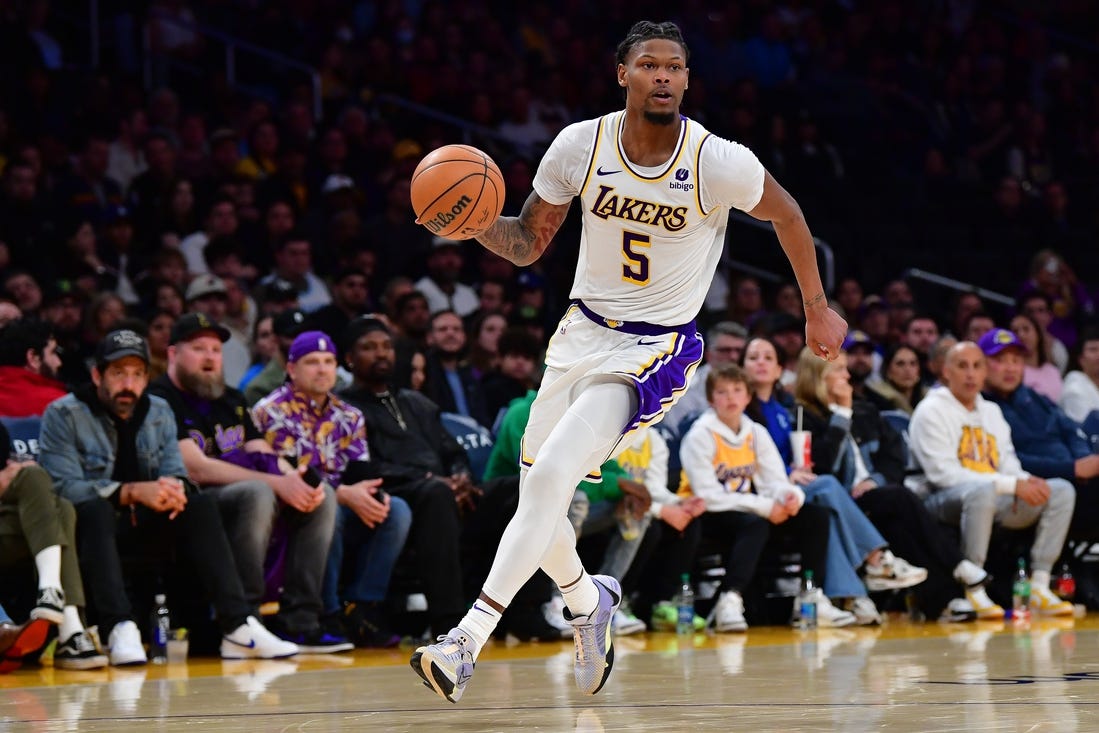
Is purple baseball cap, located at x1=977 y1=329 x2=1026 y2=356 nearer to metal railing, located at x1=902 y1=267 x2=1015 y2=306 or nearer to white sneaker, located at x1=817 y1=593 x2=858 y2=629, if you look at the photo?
white sneaker, located at x1=817 y1=593 x2=858 y2=629

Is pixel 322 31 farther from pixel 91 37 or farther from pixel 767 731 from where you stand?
pixel 767 731

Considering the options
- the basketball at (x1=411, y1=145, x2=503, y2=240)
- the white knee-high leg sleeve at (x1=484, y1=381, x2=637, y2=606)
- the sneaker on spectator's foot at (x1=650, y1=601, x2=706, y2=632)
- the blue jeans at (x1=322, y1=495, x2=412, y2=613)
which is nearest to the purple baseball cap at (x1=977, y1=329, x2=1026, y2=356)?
the sneaker on spectator's foot at (x1=650, y1=601, x2=706, y2=632)

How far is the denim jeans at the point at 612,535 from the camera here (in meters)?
8.93

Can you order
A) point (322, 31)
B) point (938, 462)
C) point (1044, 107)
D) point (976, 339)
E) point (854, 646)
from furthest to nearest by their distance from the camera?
point (1044, 107) → point (322, 31) → point (976, 339) → point (938, 462) → point (854, 646)

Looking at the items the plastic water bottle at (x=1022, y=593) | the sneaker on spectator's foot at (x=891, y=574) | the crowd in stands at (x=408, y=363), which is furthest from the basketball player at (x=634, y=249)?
the plastic water bottle at (x=1022, y=593)

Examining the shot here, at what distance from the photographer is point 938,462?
10.2m

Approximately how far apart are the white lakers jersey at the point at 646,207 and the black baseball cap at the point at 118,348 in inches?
109

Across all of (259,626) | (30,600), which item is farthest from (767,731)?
(30,600)

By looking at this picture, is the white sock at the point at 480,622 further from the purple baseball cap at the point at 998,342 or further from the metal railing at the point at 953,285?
the metal railing at the point at 953,285

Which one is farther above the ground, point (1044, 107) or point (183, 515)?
point (1044, 107)

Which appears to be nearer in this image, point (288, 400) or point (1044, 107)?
point (288, 400)

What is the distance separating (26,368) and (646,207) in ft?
13.3

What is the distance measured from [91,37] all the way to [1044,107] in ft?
37.5

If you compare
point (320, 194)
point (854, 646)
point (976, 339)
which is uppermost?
point (320, 194)
